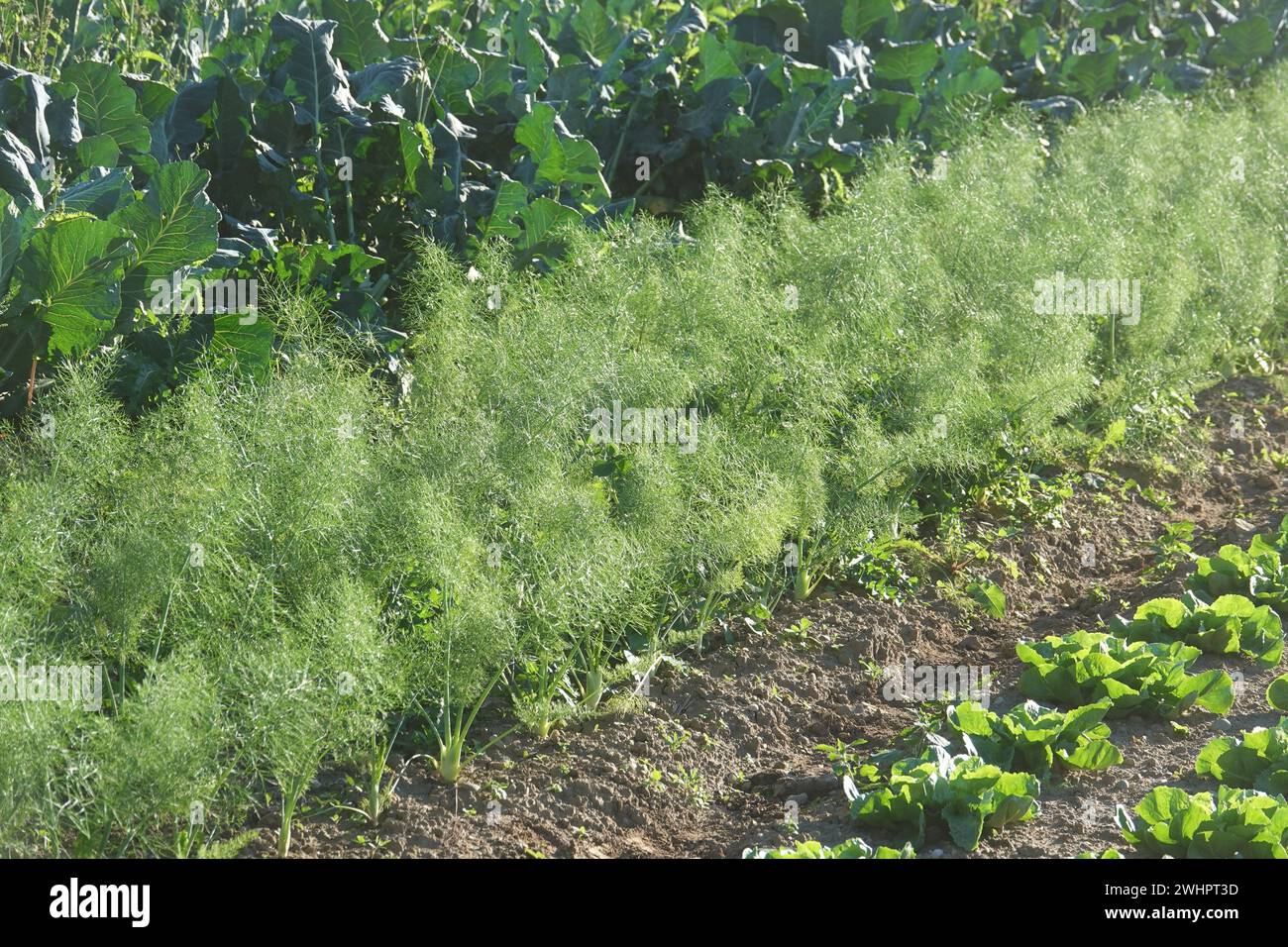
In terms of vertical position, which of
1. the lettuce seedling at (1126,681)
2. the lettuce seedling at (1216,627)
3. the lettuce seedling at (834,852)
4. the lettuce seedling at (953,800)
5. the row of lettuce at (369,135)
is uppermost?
the row of lettuce at (369,135)

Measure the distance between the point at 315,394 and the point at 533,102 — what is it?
280 centimetres

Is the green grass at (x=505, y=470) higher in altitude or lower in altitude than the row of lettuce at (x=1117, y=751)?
higher

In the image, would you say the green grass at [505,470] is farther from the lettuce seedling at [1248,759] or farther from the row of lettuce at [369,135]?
the lettuce seedling at [1248,759]

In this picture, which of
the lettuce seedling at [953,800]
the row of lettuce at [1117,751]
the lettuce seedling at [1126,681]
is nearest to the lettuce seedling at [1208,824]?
the row of lettuce at [1117,751]

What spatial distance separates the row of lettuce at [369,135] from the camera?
186 inches

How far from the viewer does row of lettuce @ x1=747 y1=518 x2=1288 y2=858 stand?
3400 millimetres

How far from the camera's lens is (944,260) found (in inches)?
249

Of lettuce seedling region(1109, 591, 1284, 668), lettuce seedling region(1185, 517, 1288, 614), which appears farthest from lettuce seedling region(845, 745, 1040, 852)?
lettuce seedling region(1185, 517, 1288, 614)

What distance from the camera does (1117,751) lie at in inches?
153

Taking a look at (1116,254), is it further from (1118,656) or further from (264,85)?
(264,85)

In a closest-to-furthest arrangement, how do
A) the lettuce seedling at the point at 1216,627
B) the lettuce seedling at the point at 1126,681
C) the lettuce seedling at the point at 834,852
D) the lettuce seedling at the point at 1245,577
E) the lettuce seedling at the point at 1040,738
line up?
the lettuce seedling at the point at 834,852
the lettuce seedling at the point at 1040,738
the lettuce seedling at the point at 1126,681
the lettuce seedling at the point at 1216,627
the lettuce seedling at the point at 1245,577

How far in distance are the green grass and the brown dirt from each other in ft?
0.79

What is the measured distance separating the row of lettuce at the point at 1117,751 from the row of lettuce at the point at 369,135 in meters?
2.75
